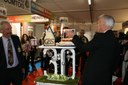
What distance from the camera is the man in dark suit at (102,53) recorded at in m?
2.23

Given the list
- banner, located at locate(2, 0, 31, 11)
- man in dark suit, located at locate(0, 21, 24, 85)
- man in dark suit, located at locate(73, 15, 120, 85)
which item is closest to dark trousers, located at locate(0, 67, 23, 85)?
man in dark suit, located at locate(0, 21, 24, 85)

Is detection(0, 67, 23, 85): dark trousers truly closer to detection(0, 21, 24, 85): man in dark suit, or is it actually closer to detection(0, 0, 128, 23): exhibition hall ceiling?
detection(0, 21, 24, 85): man in dark suit

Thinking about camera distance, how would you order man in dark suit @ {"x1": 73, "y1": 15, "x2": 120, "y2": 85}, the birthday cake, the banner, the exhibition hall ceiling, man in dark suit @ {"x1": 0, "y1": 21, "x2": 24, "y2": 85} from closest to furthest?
A: man in dark suit @ {"x1": 73, "y1": 15, "x2": 120, "y2": 85}, the birthday cake, man in dark suit @ {"x1": 0, "y1": 21, "x2": 24, "y2": 85}, the banner, the exhibition hall ceiling

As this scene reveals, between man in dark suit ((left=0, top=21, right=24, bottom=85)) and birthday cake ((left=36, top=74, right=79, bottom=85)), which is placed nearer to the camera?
birthday cake ((left=36, top=74, right=79, bottom=85))

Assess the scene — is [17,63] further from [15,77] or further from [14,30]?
[14,30]

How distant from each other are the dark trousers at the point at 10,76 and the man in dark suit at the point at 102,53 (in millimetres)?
1143

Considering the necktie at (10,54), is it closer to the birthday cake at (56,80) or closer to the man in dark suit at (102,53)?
the birthday cake at (56,80)

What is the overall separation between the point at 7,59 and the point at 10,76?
0.88 feet

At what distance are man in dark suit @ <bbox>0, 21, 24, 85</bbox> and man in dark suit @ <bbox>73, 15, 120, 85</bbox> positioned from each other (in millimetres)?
1110

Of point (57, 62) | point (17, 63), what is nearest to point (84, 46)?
point (57, 62)

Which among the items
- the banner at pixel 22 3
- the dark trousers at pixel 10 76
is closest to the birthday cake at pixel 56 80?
the dark trousers at pixel 10 76

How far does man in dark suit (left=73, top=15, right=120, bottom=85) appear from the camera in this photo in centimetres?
223

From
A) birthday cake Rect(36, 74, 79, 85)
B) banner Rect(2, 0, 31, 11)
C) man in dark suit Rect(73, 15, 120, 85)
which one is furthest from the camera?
banner Rect(2, 0, 31, 11)

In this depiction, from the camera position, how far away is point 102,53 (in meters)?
2.25
